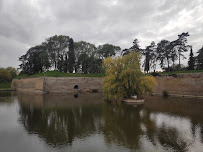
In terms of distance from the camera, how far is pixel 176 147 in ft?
18.1

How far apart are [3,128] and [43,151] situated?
4.64m

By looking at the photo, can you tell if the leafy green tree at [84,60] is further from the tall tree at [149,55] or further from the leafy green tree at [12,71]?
the leafy green tree at [12,71]

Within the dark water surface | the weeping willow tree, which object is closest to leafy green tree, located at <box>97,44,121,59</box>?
the weeping willow tree

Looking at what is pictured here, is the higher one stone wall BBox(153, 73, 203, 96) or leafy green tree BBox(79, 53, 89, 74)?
leafy green tree BBox(79, 53, 89, 74)

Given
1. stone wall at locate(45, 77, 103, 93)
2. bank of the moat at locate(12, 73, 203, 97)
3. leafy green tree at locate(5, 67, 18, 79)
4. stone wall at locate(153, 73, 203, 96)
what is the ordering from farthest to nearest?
leafy green tree at locate(5, 67, 18, 79), stone wall at locate(45, 77, 103, 93), bank of the moat at locate(12, 73, 203, 97), stone wall at locate(153, 73, 203, 96)

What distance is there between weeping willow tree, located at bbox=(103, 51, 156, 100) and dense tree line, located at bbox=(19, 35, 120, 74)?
2292 cm

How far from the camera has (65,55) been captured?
126 ft

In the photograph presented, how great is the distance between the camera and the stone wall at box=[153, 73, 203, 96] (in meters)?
19.8

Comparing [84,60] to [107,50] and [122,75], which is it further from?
[122,75]

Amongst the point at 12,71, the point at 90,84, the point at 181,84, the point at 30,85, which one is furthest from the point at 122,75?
the point at 12,71

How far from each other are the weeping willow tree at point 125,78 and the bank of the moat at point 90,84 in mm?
8624

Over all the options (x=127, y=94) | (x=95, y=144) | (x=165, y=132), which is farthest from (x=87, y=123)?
(x=127, y=94)

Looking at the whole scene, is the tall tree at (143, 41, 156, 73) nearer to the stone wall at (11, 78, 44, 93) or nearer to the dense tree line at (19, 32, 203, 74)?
the dense tree line at (19, 32, 203, 74)

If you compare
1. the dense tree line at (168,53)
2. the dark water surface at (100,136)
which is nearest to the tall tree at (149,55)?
the dense tree line at (168,53)
